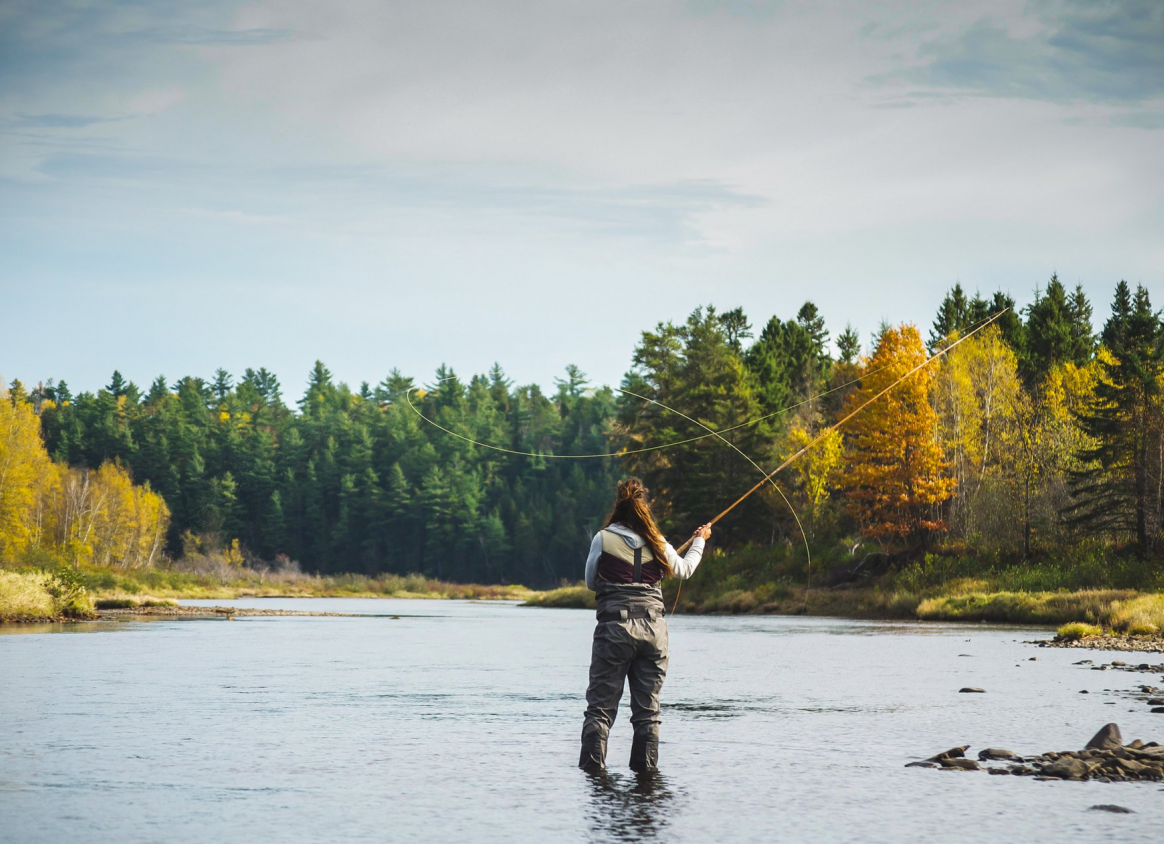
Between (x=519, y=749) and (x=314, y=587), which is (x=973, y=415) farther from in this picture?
(x=314, y=587)

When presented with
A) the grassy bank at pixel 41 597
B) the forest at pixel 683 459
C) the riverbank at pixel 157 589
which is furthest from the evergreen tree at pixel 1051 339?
the grassy bank at pixel 41 597

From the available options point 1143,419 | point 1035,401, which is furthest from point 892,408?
point 1143,419

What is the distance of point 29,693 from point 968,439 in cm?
4466

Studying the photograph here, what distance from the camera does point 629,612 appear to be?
9.66 m

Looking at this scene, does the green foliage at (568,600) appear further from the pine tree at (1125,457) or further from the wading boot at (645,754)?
the wading boot at (645,754)

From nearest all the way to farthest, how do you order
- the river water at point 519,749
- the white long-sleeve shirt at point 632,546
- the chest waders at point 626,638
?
1. the river water at point 519,749
2. the chest waders at point 626,638
3. the white long-sleeve shirt at point 632,546

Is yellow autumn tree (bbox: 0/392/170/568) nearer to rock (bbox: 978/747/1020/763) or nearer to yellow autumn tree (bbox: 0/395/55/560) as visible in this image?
yellow autumn tree (bbox: 0/395/55/560)

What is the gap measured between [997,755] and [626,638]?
3965 mm

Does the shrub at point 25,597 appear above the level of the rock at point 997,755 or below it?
below

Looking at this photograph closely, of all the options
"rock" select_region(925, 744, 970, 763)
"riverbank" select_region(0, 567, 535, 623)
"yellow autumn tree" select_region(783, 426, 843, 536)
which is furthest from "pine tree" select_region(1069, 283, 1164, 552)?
"riverbank" select_region(0, 567, 535, 623)

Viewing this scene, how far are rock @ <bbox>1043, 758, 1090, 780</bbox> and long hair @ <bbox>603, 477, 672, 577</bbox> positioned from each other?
372cm

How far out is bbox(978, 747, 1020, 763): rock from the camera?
10910mm

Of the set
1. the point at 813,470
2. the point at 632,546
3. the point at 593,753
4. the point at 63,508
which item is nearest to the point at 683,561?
the point at 632,546

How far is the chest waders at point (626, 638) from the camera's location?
9.66 meters
